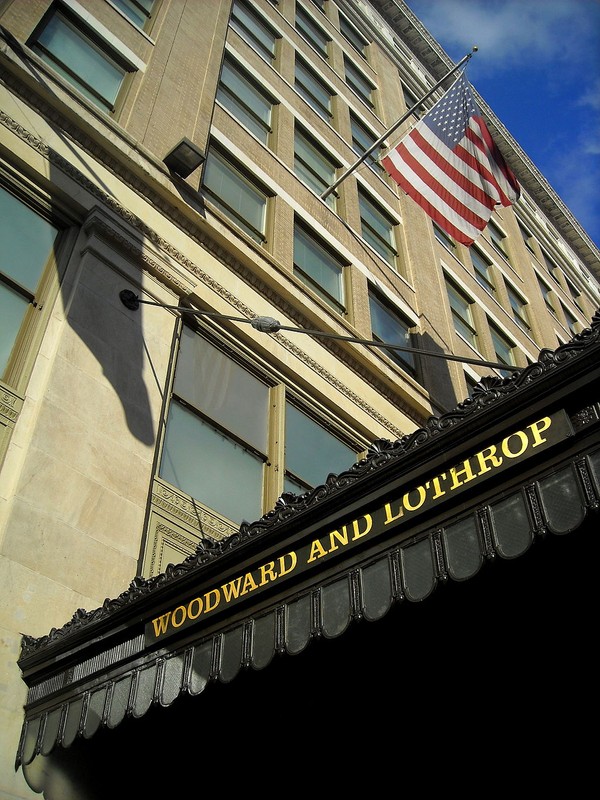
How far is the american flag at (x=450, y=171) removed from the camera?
14859 mm

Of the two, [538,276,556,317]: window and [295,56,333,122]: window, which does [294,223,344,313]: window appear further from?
[538,276,556,317]: window

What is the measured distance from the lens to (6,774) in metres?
6.51

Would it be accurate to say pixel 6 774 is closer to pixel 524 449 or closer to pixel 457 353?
pixel 524 449

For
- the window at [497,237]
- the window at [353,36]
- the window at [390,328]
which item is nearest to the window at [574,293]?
the window at [497,237]

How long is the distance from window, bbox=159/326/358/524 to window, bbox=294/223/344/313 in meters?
4.53

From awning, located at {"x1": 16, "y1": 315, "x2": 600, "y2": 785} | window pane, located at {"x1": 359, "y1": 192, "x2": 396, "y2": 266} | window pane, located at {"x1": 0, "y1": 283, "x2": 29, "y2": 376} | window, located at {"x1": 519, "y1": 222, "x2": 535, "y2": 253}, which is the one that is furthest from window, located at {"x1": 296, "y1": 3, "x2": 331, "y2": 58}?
awning, located at {"x1": 16, "y1": 315, "x2": 600, "y2": 785}

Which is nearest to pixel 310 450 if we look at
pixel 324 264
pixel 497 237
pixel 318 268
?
pixel 318 268

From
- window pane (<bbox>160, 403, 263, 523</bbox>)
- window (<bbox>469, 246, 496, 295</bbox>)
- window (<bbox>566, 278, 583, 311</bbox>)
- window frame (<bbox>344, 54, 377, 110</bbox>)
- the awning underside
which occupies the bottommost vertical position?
the awning underside

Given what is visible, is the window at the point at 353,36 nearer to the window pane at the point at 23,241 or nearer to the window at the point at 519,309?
the window at the point at 519,309

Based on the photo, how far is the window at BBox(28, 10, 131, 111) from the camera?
14438 millimetres

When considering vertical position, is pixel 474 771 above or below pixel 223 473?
below

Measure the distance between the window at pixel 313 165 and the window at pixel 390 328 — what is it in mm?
3635

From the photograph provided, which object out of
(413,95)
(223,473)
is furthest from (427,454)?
(413,95)

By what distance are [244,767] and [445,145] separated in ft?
39.5
